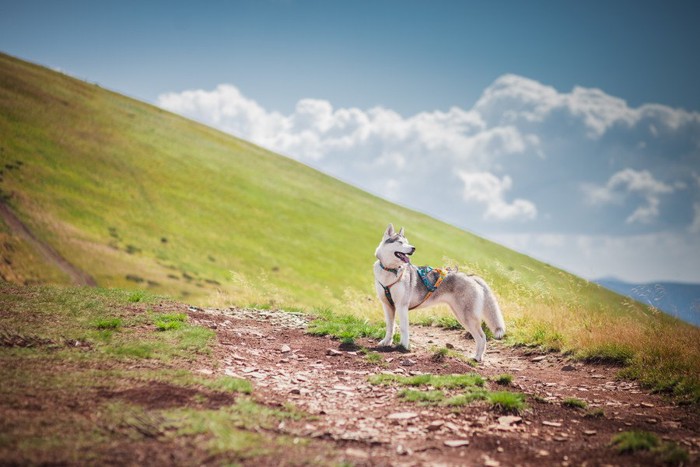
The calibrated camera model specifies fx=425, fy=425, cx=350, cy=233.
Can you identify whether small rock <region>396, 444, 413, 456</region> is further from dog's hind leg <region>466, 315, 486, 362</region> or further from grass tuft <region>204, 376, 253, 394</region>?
dog's hind leg <region>466, 315, 486, 362</region>

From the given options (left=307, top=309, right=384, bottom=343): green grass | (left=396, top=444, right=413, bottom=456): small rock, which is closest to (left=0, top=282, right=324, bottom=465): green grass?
(left=396, top=444, right=413, bottom=456): small rock

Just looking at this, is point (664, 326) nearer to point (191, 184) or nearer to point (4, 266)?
point (4, 266)

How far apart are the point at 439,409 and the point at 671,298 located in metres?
9.60

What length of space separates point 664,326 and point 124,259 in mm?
31274

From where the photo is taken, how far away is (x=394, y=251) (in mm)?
10414

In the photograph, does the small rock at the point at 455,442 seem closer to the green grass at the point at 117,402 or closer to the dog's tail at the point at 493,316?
the green grass at the point at 117,402

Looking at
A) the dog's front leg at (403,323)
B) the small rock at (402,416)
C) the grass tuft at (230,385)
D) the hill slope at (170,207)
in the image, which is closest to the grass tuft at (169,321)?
the grass tuft at (230,385)

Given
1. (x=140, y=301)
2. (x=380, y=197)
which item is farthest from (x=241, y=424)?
(x=380, y=197)

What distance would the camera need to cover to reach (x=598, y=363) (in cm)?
1080

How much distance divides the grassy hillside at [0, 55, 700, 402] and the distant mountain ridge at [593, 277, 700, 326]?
0.44 metres

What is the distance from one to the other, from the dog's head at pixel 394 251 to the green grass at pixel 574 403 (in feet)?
14.4

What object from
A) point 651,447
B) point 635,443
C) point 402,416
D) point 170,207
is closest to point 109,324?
point 402,416

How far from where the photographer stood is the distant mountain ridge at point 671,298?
435 inches

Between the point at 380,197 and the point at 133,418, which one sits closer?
the point at 133,418
